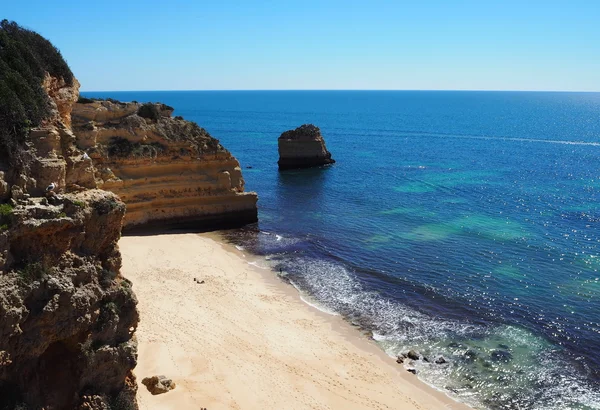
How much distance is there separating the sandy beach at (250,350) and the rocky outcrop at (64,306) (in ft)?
13.5

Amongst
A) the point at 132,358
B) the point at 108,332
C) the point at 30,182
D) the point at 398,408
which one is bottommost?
the point at 398,408

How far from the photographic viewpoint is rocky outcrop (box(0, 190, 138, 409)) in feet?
37.4

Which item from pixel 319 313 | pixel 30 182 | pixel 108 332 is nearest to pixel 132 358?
pixel 108 332

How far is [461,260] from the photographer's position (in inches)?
1404

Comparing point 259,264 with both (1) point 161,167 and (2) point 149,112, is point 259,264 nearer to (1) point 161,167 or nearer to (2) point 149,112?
(1) point 161,167

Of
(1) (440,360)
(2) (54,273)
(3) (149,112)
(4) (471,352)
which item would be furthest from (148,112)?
(2) (54,273)

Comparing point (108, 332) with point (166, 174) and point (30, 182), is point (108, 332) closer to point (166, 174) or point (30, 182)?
point (30, 182)

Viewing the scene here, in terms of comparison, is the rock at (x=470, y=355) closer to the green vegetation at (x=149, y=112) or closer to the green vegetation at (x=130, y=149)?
Answer: the green vegetation at (x=130, y=149)

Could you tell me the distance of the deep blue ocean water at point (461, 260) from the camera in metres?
23.3

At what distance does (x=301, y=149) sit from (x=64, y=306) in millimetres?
62493

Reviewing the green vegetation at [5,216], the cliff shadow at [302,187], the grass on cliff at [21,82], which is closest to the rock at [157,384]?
the green vegetation at [5,216]

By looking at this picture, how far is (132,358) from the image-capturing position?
45.2 feet

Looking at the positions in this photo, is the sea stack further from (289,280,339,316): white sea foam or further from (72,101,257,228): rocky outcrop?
(289,280,339,316): white sea foam

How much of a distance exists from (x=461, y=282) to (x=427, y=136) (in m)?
85.7
